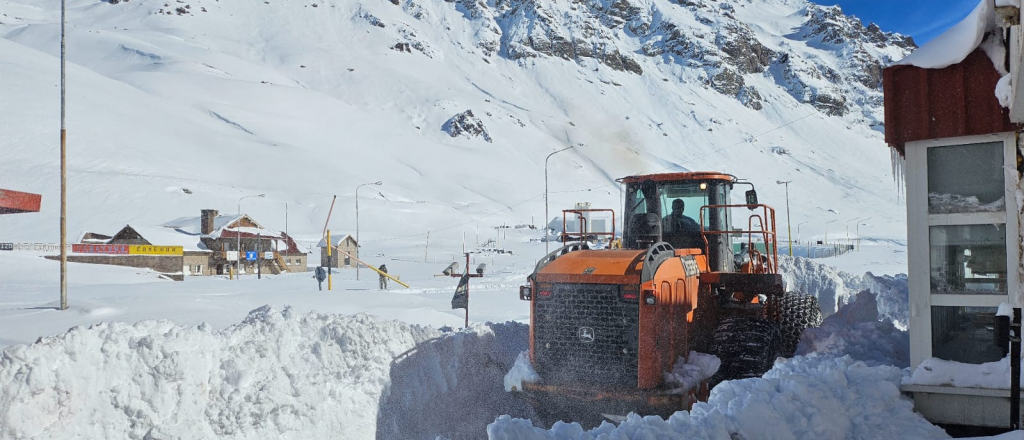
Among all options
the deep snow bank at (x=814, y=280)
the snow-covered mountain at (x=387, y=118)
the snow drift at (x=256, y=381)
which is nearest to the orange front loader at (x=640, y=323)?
the snow drift at (x=256, y=381)

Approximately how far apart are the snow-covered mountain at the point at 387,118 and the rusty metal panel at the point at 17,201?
45300mm

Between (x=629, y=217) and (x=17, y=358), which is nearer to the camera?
(x=17, y=358)

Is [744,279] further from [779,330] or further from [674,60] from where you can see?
[674,60]

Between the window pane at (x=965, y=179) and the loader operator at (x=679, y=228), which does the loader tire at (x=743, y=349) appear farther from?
the window pane at (x=965, y=179)

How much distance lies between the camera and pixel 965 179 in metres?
5.39

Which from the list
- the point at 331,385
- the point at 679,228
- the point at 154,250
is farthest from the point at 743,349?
the point at 154,250

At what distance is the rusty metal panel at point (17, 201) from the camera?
17.8 meters

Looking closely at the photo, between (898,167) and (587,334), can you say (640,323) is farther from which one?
(898,167)

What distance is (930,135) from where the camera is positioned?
17.9 feet

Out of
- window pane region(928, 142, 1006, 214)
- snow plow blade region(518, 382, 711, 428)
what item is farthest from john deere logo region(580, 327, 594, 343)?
window pane region(928, 142, 1006, 214)

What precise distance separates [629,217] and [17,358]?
6.37 meters

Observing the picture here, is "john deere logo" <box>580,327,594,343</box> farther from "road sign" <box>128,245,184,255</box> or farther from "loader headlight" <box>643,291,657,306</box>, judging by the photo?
"road sign" <box>128,245,184,255</box>

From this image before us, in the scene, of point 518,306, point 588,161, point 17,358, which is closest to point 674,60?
point 588,161

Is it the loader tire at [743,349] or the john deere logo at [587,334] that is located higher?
the john deere logo at [587,334]
